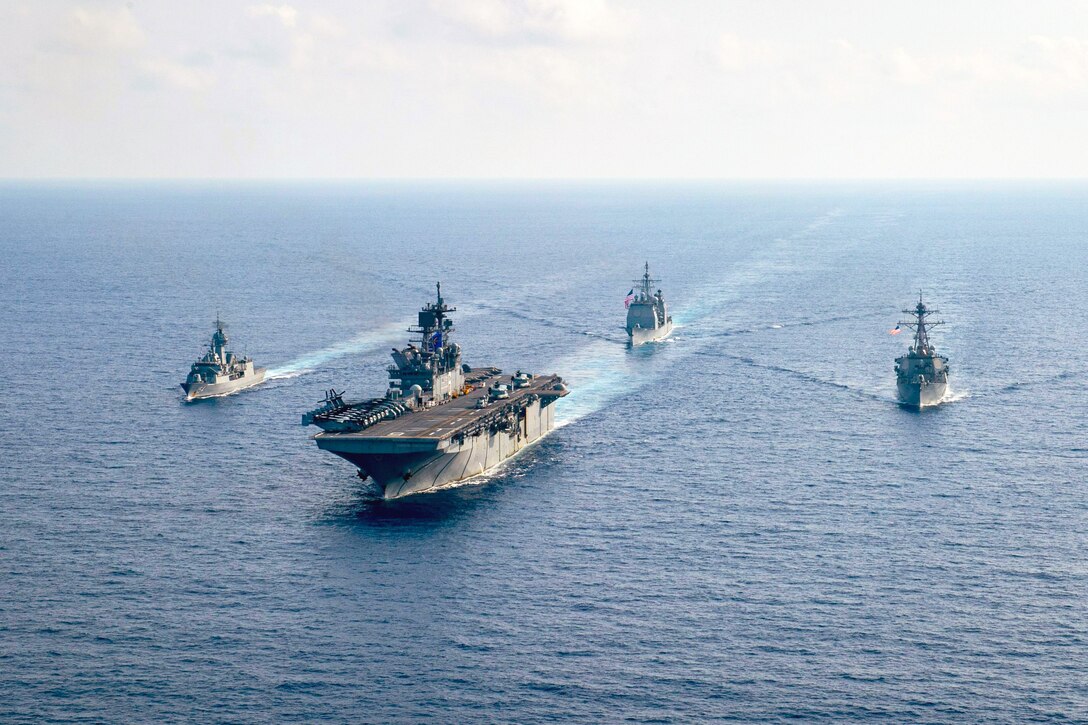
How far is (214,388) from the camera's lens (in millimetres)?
108188

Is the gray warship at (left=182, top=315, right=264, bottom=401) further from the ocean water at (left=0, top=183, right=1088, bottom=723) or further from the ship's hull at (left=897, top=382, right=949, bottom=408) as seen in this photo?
the ship's hull at (left=897, top=382, right=949, bottom=408)

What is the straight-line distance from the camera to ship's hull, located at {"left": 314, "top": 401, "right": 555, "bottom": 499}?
254ft

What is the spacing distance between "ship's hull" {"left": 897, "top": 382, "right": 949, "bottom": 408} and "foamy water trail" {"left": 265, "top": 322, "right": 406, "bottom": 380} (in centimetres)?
4944

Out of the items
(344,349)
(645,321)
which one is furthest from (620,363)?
(344,349)

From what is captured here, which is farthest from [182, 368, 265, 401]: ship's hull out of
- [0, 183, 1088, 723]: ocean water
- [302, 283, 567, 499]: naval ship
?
[302, 283, 567, 499]: naval ship

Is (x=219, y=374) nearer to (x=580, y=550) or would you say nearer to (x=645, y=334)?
(x=645, y=334)

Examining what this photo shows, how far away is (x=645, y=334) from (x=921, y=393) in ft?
123

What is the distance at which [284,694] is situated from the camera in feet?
172

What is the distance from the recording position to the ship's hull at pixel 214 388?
106750 mm

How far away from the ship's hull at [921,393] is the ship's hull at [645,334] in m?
34.9

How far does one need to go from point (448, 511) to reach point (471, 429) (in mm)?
8207

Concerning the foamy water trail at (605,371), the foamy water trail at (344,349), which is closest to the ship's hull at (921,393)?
the foamy water trail at (605,371)

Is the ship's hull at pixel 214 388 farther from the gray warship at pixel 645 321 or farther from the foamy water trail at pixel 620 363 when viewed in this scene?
the gray warship at pixel 645 321

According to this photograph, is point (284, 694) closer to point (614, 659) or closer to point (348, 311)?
point (614, 659)
